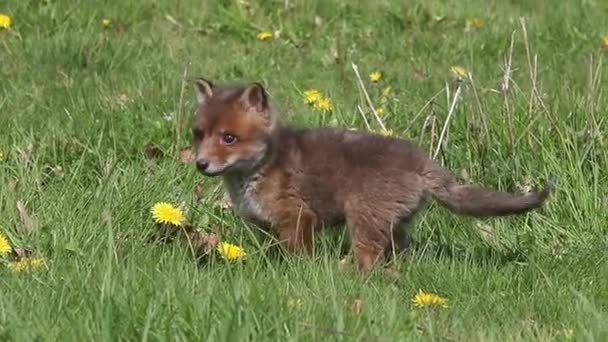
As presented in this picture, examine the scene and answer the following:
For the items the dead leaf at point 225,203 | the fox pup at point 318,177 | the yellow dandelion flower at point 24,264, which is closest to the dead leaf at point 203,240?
the fox pup at point 318,177

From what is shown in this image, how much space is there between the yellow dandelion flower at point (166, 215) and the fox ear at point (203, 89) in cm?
58

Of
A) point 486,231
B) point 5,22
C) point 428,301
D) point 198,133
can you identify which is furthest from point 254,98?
point 5,22

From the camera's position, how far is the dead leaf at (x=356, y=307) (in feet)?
13.4

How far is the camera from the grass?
13.3 ft

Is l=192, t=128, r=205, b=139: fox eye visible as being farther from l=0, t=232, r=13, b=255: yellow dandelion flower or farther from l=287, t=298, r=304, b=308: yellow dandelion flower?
l=287, t=298, r=304, b=308: yellow dandelion flower

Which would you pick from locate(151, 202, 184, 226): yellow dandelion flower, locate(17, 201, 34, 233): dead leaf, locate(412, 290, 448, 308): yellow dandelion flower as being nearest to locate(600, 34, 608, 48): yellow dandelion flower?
locate(151, 202, 184, 226): yellow dandelion flower

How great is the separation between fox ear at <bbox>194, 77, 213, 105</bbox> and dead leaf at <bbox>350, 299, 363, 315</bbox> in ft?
5.59

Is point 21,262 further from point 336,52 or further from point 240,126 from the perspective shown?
point 336,52

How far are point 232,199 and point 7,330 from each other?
6.82 ft

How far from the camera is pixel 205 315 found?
3.86m

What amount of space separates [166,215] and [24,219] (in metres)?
0.58

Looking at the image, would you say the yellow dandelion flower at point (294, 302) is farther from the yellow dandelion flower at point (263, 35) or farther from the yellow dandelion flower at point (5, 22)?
the yellow dandelion flower at point (263, 35)

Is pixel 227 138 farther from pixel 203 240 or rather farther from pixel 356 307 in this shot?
pixel 356 307

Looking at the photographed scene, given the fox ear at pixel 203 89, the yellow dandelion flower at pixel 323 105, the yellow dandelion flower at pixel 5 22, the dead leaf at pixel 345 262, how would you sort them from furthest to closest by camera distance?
the yellow dandelion flower at pixel 5 22
the yellow dandelion flower at pixel 323 105
the fox ear at pixel 203 89
the dead leaf at pixel 345 262
